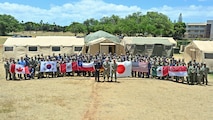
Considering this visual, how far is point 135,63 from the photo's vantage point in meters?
24.6

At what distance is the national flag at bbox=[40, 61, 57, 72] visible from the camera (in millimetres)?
23516

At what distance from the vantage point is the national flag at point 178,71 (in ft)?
76.9

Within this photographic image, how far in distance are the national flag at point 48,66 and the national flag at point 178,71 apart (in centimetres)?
844

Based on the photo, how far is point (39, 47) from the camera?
36.3 m

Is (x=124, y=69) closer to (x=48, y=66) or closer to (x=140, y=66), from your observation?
(x=140, y=66)

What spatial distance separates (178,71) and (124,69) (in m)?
3.90

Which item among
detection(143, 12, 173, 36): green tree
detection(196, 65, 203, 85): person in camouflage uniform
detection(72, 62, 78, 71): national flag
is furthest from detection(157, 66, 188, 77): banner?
detection(143, 12, 173, 36): green tree

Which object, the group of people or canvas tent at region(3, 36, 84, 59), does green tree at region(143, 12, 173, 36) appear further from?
the group of people

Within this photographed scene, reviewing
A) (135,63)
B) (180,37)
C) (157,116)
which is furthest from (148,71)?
(180,37)

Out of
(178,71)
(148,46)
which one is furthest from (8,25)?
(178,71)

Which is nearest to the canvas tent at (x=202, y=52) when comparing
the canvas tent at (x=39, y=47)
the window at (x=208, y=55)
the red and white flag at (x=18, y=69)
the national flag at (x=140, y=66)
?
the window at (x=208, y=55)

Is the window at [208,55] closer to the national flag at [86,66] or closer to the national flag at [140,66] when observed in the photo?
the national flag at [140,66]

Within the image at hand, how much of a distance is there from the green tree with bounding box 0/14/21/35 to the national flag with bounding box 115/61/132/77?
311 ft

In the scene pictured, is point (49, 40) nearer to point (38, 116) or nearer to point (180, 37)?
point (38, 116)
